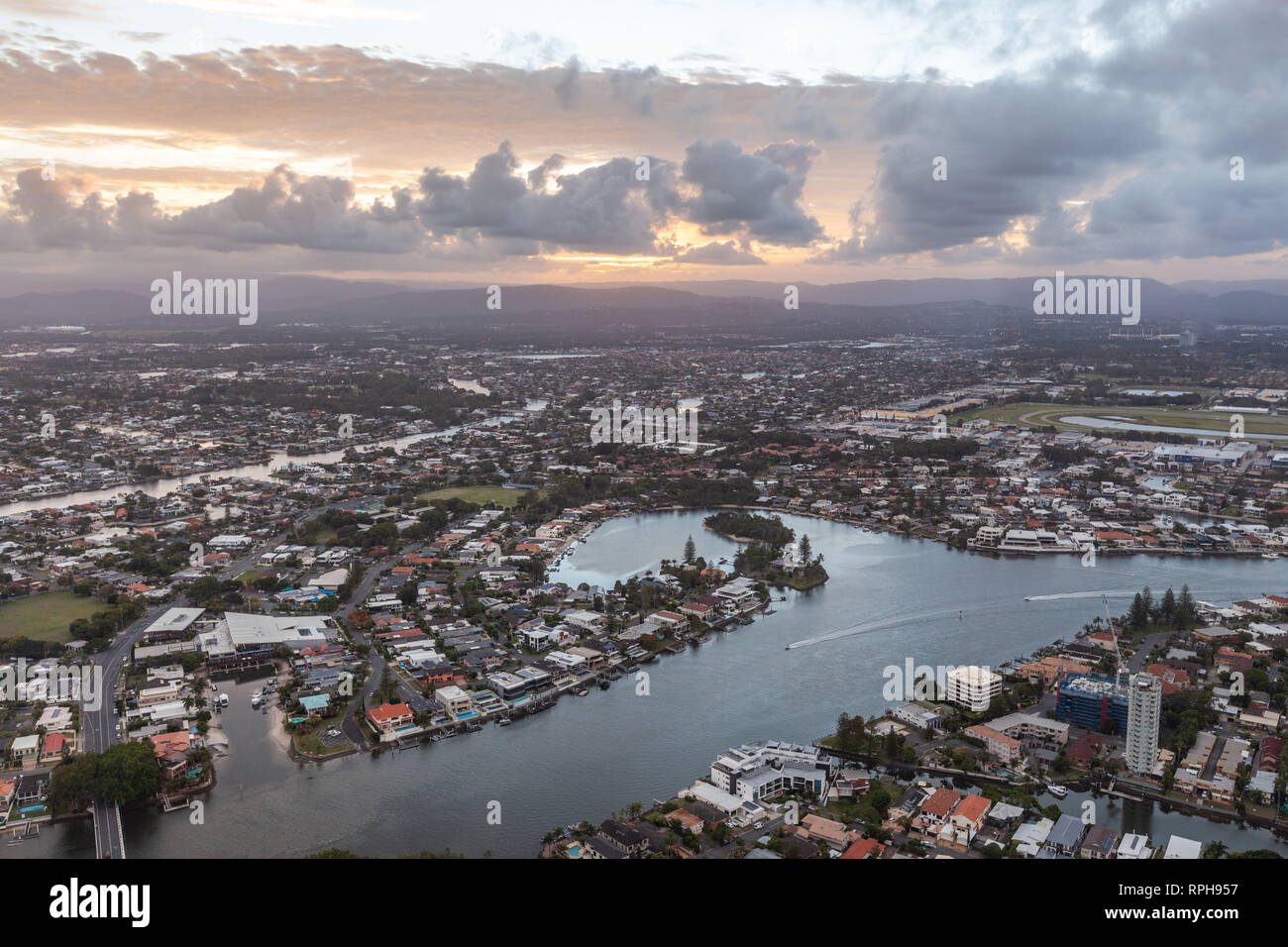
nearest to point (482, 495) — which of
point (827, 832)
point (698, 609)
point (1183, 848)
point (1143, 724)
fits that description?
point (698, 609)

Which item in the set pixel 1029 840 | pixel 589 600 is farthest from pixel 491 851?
pixel 589 600

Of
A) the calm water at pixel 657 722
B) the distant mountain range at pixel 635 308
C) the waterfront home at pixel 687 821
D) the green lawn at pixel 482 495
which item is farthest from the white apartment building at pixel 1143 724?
the distant mountain range at pixel 635 308

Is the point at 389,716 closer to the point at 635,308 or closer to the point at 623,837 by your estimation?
the point at 623,837

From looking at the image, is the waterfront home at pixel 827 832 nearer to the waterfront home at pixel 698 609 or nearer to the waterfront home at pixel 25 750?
the waterfront home at pixel 698 609

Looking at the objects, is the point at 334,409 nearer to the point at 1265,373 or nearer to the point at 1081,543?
the point at 1081,543

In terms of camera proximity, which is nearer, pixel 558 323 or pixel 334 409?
pixel 334 409
